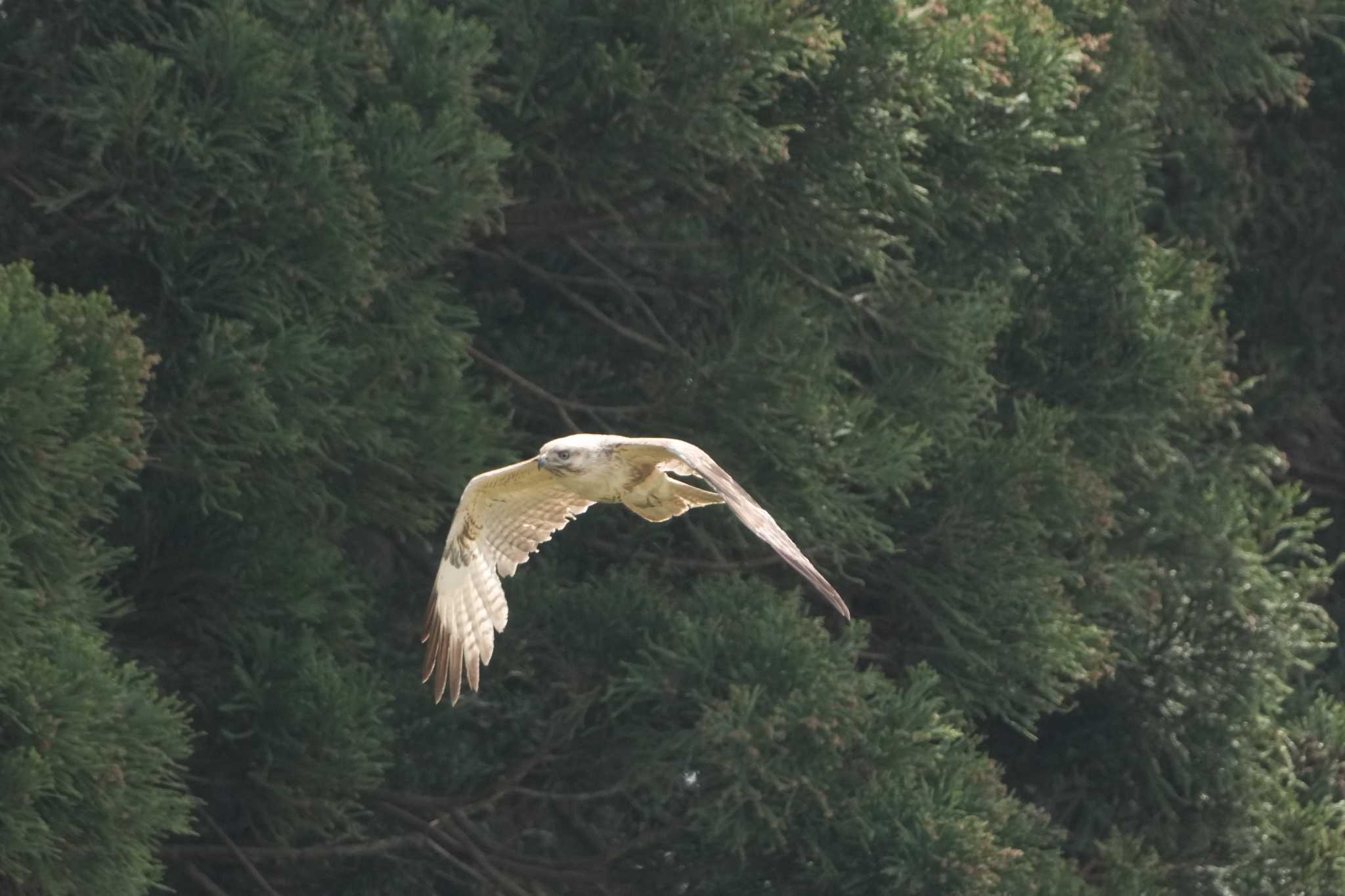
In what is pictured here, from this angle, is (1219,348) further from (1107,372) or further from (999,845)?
(999,845)

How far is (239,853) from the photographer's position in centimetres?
779

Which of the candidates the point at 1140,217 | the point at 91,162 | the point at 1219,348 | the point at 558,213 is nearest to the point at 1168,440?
the point at 1219,348

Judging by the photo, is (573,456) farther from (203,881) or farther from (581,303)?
(581,303)

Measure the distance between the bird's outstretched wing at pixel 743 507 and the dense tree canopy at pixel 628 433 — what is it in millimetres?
1756

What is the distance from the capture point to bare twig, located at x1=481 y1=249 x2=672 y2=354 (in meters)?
9.08

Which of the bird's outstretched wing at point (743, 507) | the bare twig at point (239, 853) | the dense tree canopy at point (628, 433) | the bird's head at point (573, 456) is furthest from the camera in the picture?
the bare twig at point (239, 853)

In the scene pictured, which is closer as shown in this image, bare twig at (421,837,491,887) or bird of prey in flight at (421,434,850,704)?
bird of prey in flight at (421,434,850,704)

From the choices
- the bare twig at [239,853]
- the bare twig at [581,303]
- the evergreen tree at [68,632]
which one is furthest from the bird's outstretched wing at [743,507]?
the bare twig at [581,303]

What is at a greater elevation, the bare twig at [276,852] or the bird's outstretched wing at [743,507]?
the bird's outstretched wing at [743,507]

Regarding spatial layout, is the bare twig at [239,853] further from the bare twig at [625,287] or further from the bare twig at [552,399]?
the bare twig at [625,287]

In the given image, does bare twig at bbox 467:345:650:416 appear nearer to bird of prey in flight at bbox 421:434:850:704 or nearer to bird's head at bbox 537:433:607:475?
bird of prey in flight at bbox 421:434:850:704

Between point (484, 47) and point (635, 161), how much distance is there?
0.81m

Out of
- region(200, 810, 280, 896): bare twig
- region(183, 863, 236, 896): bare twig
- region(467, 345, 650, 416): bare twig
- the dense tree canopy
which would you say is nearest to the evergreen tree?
the dense tree canopy

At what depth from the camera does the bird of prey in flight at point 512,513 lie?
21.1 feet
